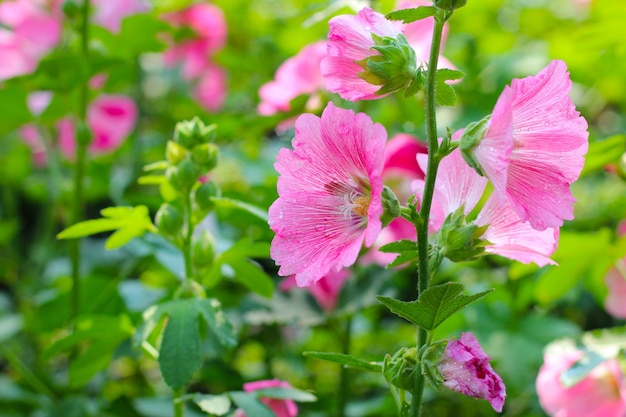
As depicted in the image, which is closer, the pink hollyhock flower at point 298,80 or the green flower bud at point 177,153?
the green flower bud at point 177,153

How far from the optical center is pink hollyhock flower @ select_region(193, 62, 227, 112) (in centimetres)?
235

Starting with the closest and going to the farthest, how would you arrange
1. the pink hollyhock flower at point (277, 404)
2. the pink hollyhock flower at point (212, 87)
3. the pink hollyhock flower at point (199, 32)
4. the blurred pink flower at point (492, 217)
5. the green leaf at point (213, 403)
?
the blurred pink flower at point (492, 217), the green leaf at point (213, 403), the pink hollyhock flower at point (277, 404), the pink hollyhock flower at point (199, 32), the pink hollyhock flower at point (212, 87)

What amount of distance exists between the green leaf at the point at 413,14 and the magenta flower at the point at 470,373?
11.3 inches

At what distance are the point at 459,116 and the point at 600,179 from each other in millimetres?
863

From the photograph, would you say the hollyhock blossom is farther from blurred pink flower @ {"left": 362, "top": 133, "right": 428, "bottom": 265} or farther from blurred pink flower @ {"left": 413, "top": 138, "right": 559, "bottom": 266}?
blurred pink flower @ {"left": 362, "top": 133, "right": 428, "bottom": 265}

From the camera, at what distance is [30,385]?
5.23 feet

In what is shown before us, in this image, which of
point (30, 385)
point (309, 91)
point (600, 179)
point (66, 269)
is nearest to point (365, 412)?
point (309, 91)

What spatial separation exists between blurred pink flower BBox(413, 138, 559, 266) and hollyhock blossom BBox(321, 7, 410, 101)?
0.10 meters

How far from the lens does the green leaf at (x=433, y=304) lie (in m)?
0.71

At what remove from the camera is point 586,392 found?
1171 millimetres

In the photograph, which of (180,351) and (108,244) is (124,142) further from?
(180,351)

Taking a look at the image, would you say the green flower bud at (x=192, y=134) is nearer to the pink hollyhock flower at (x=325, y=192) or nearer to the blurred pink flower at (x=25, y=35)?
the pink hollyhock flower at (x=325, y=192)

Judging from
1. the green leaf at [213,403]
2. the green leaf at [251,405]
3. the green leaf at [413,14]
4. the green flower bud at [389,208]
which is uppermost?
the green leaf at [413,14]

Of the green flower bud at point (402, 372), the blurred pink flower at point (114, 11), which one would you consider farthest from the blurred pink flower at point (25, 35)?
the green flower bud at point (402, 372)
